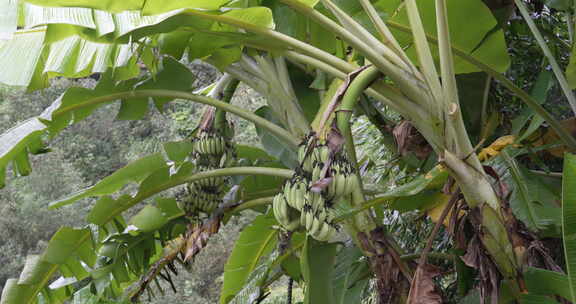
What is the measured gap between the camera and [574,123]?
1361 mm

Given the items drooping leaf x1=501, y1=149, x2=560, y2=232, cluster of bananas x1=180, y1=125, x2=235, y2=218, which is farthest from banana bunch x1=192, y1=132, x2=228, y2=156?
drooping leaf x1=501, y1=149, x2=560, y2=232

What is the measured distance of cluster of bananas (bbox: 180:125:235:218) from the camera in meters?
1.30

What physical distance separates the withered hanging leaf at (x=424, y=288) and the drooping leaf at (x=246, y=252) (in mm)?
548

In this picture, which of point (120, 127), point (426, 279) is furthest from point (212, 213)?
point (120, 127)

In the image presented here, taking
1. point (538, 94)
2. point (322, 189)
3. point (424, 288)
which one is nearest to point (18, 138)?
point (322, 189)

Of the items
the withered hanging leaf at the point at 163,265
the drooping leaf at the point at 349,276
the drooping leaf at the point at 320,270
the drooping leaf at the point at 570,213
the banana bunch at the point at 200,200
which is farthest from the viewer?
the withered hanging leaf at the point at 163,265

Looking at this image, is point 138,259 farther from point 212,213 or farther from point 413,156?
point 413,156

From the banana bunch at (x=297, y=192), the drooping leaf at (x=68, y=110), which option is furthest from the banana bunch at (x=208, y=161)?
the banana bunch at (x=297, y=192)

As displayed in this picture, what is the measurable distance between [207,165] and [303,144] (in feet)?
1.44

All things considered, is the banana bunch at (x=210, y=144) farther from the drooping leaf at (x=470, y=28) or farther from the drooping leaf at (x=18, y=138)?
the drooping leaf at (x=470, y=28)

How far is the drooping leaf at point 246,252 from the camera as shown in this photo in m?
1.52

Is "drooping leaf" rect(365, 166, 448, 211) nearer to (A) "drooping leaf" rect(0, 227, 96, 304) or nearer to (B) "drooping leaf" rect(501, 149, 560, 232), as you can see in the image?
(B) "drooping leaf" rect(501, 149, 560, 232)

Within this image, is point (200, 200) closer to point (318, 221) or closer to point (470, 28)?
point (318, 221)

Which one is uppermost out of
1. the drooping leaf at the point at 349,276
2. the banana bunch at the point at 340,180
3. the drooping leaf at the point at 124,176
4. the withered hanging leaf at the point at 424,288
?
the banana bunch at the point at 340,180
